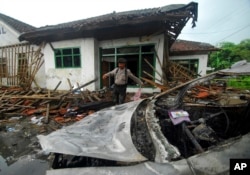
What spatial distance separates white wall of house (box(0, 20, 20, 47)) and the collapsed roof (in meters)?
2.91

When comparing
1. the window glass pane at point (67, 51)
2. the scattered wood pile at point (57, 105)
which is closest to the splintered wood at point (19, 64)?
the window glass pane at point (67, 51)

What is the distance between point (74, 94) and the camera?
7285mm

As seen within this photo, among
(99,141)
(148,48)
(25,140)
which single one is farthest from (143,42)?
(99,141)

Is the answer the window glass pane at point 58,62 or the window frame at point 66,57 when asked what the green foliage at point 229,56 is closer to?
the window frame at point 66,57

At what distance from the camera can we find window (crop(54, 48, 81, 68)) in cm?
895

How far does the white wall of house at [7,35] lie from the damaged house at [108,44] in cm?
283

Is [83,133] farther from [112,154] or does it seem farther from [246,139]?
[246,139]

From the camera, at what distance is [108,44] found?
27.8 feet

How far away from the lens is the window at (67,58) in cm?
895

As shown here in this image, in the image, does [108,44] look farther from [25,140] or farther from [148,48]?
[25,140]

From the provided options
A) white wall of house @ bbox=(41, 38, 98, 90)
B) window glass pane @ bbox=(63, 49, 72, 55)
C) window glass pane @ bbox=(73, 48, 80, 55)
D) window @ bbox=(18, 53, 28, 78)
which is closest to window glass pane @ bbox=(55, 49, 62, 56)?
white wall of house @ bbox=(41, 38, 98, 90)

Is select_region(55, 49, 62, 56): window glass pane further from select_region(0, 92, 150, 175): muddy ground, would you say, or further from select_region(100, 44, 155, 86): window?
select_region(0, 92, 150, 175): muddy ground

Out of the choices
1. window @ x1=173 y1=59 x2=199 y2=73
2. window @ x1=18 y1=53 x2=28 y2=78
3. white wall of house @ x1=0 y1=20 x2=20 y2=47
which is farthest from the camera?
window @ x1=173 y1=59 x2=199 y2=73

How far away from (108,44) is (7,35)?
8.72 meters
